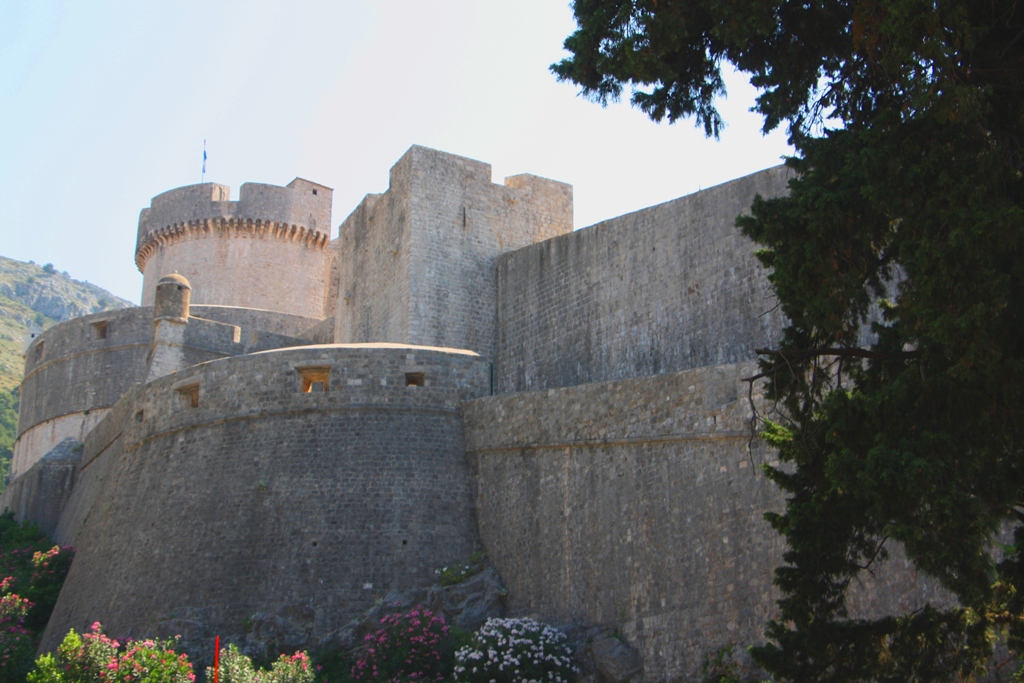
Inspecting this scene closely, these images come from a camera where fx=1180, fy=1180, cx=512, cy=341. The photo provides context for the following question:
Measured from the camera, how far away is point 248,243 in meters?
32.6

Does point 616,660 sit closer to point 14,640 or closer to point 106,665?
point 106,665

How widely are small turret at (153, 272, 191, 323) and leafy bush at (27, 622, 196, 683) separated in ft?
37.4

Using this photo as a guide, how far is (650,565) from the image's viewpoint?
46.5 ft

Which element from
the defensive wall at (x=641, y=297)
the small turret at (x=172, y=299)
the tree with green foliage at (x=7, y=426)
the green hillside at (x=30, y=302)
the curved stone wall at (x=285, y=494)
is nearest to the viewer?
the curved stone wall at (x=285, y=494)

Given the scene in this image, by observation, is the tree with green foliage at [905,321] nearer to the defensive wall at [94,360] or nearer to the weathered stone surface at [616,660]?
the weathered stone surface at [616,660]

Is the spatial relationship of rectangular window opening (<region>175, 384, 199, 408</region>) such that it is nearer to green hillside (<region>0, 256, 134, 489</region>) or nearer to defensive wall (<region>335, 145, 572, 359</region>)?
defensive wall (<region>335, 145, 572, 359</region>)

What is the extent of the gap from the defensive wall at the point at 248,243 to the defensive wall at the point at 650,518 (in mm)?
16557

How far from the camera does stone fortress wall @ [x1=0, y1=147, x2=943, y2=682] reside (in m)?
14.0

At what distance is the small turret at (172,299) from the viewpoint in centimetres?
2458

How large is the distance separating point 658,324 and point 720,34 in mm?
10435

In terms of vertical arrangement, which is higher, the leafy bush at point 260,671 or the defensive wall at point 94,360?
the defensive wall at point 94,360

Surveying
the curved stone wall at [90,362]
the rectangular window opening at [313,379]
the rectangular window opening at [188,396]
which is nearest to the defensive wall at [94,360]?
the curved stone wall at [90,362]

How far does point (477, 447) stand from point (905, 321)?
10530mm

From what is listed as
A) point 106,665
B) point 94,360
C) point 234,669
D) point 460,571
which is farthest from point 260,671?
point 94,360
